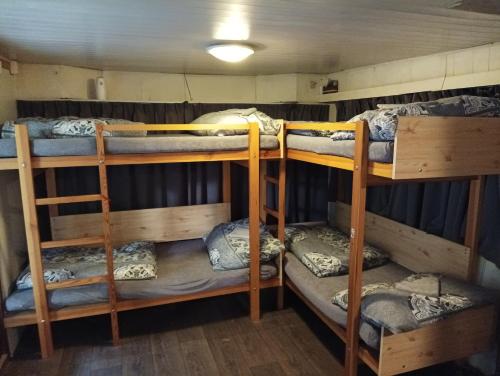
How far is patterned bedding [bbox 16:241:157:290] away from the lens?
256 centimetres

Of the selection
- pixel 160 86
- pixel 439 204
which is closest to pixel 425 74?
pixel 439 204

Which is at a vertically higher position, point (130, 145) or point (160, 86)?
point (160, 86)

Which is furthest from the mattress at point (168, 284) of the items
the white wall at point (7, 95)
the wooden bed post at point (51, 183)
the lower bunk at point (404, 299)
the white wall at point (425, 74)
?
the white wall at point (425, 74)

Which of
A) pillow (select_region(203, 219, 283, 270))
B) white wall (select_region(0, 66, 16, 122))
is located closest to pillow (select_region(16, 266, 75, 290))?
pillow (select_region(203, 219, 283, 270))

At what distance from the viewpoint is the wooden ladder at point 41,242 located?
88.7 inches

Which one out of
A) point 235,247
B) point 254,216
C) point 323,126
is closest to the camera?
point 323,126

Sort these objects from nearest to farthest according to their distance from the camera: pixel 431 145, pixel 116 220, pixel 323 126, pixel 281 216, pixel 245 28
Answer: pixel 431 145, pixel 245 28, pixel 323 126, pixel 281 216, pixel 116 220

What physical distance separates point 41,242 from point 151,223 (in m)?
1.13

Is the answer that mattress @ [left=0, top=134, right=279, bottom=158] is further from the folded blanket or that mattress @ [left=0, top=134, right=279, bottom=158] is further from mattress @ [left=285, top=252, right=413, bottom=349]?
the folded blanket

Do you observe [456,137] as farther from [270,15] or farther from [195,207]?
[195,207]

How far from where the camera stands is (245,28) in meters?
1.91

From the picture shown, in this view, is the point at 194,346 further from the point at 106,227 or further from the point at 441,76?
the point at 441,76

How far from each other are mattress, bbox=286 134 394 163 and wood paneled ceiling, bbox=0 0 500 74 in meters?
0.62

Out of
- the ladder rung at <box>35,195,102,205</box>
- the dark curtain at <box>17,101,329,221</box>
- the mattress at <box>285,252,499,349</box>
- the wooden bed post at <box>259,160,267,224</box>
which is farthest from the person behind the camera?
the wooden bed post at <box>259,160,267,224</box>
